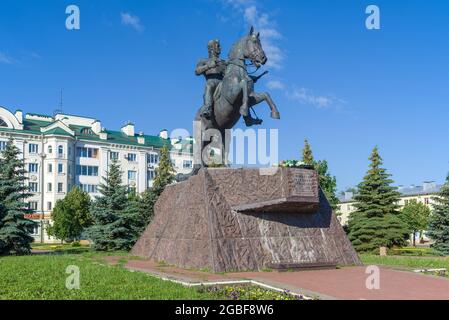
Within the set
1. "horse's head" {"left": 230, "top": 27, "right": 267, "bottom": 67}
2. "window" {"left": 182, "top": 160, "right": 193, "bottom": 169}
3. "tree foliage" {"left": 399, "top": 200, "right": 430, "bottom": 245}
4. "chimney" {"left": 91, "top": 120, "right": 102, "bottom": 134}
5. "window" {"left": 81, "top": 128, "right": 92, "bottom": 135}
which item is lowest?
"tree foliage" {"left": 399, "top": 200, "right": 430, "bottom": 245}

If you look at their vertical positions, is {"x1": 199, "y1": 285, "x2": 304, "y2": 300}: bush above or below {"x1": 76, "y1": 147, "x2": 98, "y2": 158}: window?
below

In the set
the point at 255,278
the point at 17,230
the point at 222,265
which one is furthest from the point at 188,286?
the point at 17,230

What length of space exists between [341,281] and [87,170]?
153 ft

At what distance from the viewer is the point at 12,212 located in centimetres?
1864

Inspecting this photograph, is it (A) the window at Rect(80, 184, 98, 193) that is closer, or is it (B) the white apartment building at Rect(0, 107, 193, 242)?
(B) the white apartment building at Rect(0, 107, 193, 242)

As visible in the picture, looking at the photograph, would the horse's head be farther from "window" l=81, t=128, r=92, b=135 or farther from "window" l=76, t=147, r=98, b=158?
"window" l=81, t=128, r=92, b=135

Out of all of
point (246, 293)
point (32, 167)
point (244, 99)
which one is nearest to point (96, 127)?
point (32, 167)

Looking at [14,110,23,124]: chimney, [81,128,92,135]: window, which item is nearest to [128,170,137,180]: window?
[81,128,92,135]: window

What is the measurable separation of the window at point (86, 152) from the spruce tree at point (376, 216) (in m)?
32.7

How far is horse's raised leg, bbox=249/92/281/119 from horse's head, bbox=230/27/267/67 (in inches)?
27.5

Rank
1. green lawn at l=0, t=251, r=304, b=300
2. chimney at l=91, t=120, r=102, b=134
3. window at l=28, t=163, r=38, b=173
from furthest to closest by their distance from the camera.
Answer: chimney at l=91, t=120, r=102, b=134 < window at l=28, t=163, r=38, b=173 < green lawn at l=0, t=251, r=304, b=300

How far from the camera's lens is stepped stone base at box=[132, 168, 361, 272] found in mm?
10297
